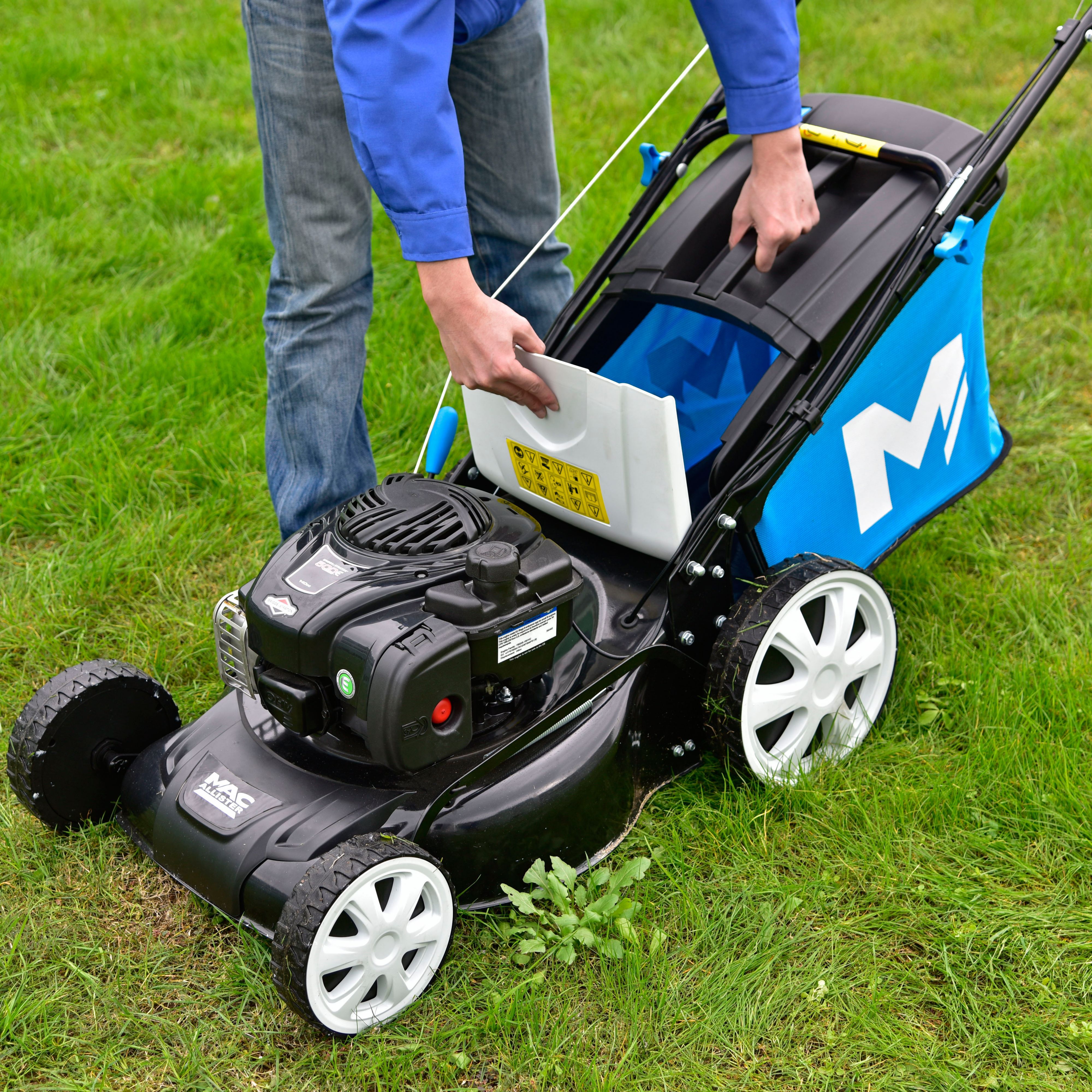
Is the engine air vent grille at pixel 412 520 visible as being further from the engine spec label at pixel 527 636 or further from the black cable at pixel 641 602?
the black cable at pixel 641 602

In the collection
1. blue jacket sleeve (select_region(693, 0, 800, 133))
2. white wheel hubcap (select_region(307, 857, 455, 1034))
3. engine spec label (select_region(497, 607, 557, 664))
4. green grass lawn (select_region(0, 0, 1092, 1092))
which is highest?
blue jacket sleeve (select_region(693, 0, 800, 133))

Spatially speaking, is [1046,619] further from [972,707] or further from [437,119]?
[437,119]

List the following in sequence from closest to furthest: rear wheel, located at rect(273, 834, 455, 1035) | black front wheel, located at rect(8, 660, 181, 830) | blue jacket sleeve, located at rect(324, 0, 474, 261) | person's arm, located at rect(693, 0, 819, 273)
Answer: rear wheel, located at rect(273, 834, 455, 1035), blue jacket sleeve, located at rect(324, 0, 474, 261), black front wheel, located at rect(8, 660, 181, 830), person's arm, located at rect(693, 0, 819, 273)

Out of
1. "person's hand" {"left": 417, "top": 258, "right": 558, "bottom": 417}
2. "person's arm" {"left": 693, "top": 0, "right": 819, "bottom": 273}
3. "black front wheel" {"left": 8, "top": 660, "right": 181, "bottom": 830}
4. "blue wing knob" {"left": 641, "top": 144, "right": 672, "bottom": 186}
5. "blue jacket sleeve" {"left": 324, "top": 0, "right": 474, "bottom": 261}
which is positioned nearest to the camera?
"blue jacket sleeve" {"left": 324, "top": 0, "right": 474, "bottom": 261}

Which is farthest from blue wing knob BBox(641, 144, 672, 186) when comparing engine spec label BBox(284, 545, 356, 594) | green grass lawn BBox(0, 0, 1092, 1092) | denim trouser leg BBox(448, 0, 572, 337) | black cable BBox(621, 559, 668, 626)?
engine spec label BBox(284, 545, 356, 594)

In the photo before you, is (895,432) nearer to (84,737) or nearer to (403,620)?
(403,620)

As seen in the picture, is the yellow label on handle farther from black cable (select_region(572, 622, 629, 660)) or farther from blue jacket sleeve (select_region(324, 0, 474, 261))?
black cable (select_region(572, 622, 629, 660))

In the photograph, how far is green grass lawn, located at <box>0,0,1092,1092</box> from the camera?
5.62 ft

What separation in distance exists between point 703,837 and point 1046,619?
0.92 m

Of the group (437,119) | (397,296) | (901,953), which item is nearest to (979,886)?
(901,953)

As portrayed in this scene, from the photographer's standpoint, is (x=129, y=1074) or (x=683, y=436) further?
(x=683, y=436)

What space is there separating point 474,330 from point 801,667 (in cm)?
Answer: 76

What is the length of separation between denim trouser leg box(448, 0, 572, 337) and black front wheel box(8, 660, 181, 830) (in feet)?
3.67

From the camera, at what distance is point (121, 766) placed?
2.00 m
